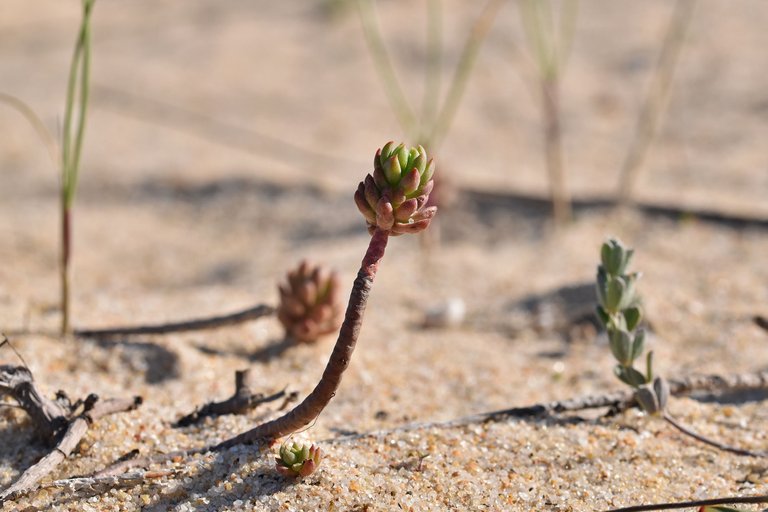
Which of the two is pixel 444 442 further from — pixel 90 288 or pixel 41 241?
pixel 41 241

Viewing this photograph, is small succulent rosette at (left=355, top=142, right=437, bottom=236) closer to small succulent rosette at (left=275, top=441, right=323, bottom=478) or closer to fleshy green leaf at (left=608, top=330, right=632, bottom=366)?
small succulent rosette at (left=275, top=441, right=323, bottom=478)

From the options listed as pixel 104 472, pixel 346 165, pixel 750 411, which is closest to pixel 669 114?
pixel 346 165

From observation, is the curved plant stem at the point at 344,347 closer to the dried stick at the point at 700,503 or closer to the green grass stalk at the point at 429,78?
the dried stick at the point at 700,503

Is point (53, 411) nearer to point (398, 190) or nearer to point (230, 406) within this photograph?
point (230, 406)

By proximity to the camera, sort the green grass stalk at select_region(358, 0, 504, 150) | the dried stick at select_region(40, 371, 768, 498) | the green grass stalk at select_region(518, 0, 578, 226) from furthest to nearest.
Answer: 1. the green grass stalk at select_region(358, 0, 504, 150)
2. the green grass stalk at select_region(518, 0, 578, 226)
3. the dried stick at select_region(40, 371, 768, 498)

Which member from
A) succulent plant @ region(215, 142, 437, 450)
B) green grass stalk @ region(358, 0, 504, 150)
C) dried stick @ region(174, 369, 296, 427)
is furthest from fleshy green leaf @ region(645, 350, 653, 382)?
green grass stalk @ region(358, 0, 504, 150)

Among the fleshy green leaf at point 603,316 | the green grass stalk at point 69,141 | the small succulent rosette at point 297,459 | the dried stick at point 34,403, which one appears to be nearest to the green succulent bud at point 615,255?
the fleshy green leaf at point 603,316

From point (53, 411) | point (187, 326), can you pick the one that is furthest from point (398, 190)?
point (187, 326)
